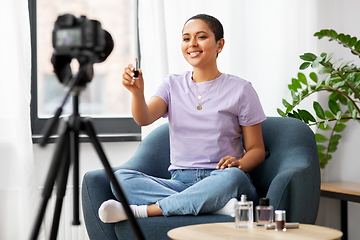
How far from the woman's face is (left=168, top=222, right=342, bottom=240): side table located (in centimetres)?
85

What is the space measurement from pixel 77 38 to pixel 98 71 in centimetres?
181

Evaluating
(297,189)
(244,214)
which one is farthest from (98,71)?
(244,214)

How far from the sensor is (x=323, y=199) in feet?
8.87

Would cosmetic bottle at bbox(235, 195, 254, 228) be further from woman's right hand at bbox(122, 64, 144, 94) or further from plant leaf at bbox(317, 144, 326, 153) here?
plant leaf at bbox(317, 144, 326, 153)

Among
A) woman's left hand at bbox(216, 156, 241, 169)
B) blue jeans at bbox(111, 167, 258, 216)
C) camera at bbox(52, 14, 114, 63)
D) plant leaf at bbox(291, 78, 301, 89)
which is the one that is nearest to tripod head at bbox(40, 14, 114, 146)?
camera at bbox(52, 14, 114, 63)

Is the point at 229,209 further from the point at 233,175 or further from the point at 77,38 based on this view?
the point at 77,38

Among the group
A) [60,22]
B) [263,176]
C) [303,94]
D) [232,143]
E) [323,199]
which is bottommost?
[323,199]

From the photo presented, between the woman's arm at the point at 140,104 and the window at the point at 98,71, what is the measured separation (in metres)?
0.68

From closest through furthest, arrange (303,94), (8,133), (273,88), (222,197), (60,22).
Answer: (60,22) < (222,197) < (8,133) < (303,94) < (273,88)

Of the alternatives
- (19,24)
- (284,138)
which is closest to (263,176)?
(284,138)

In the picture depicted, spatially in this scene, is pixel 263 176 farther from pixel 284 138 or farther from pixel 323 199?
pixel 323 199

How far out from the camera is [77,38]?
89 centimetres

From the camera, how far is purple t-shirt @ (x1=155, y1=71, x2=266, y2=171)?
1.78 m

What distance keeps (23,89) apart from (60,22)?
4.56ft
